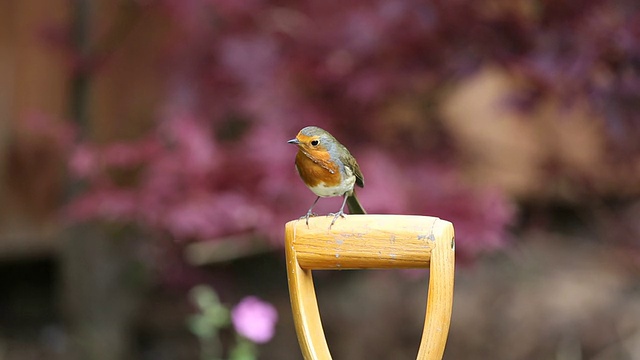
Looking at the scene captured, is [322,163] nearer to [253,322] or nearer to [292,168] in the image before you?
[253,322]

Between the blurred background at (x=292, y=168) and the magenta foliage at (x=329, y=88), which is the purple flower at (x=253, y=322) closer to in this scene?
the blurred background at (x=292, y=168)

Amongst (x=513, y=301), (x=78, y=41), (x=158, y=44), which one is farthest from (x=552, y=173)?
(x=78, y=41)

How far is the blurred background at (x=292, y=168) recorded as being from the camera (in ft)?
8.07

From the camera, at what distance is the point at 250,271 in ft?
13.1

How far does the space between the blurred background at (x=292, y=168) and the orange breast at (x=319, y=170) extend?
663 millimetres

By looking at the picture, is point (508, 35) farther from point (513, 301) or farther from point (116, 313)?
point (116, 313)

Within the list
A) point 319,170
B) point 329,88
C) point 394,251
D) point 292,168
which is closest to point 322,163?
point 319,170

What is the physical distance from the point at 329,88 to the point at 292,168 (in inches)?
15.3

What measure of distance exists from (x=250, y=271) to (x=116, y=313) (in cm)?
78

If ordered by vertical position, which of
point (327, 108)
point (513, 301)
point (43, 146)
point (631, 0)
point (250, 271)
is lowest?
point (250, 271)

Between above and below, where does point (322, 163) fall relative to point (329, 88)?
above

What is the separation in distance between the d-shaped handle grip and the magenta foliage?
1.26 m

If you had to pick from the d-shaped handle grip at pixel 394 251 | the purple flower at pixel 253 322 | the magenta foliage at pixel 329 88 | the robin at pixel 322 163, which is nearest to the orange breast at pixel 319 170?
the robin at pixel 322 163

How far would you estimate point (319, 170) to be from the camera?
134 cm
